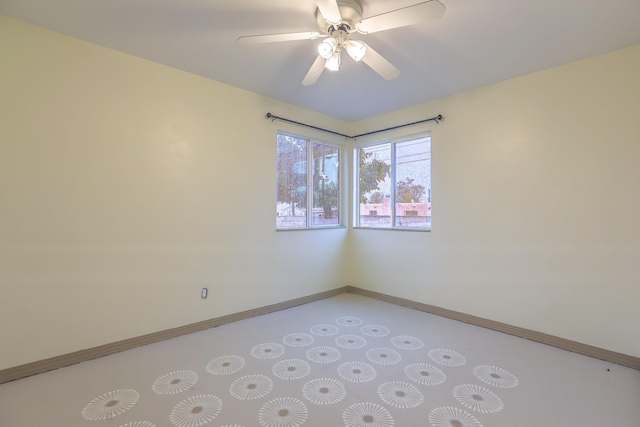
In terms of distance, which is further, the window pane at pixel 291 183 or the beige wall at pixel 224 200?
the window pane at pixel 291 183

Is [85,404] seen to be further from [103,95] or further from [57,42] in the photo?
[57,42]

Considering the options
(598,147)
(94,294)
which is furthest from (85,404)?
(598,147)

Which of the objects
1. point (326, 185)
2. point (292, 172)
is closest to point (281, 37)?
point (292, 172)

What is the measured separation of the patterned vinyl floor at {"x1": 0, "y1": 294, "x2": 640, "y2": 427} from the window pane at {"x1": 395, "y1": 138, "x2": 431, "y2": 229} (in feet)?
4.66

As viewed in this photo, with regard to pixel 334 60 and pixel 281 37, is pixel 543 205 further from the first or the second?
pixel 281 37

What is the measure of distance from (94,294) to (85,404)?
0.87 meters

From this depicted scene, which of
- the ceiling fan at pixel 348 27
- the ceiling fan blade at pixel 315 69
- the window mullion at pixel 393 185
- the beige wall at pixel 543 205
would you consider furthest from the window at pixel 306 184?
the ceiling fan at pixel 348 27

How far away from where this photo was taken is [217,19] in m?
2.05

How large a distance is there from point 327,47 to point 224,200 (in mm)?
1872

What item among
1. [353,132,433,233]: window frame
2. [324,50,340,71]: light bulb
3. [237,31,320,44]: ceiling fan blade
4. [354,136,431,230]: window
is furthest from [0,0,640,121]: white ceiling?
[354,136,431,230]: window

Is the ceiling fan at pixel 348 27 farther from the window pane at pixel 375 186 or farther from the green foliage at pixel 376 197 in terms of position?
the green foliage at pixel 376 197

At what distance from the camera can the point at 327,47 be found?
1873 mm

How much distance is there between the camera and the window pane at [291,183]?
3672 mm

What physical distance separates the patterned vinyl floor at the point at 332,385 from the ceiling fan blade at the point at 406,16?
2.21 m
